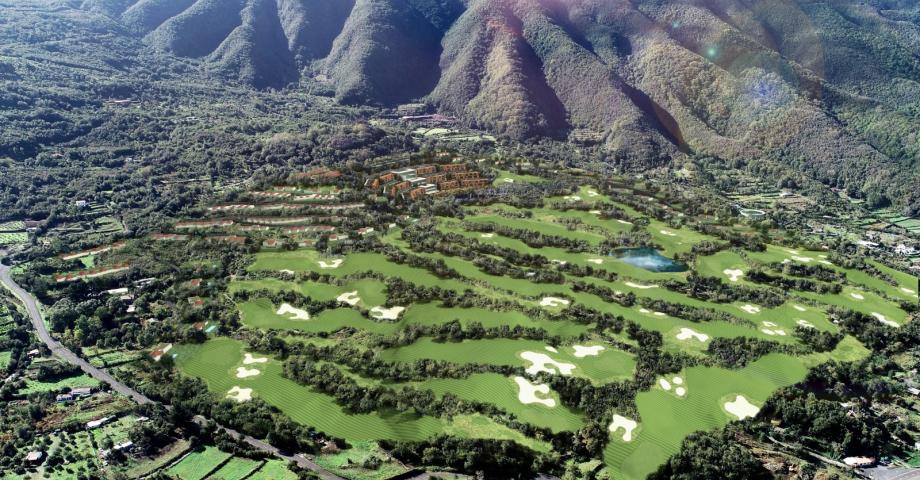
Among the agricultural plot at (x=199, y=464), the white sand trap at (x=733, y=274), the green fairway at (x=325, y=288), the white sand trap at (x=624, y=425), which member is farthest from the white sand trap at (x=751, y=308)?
the agricultural plot at (x=199, y=464)

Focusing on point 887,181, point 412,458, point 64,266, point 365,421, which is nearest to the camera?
point 412,458

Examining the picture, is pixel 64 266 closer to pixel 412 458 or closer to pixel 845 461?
pixel 412 458

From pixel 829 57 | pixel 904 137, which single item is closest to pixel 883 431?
pixel 904 137

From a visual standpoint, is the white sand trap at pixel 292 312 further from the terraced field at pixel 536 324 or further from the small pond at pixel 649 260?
the small pond at pixel 649 260

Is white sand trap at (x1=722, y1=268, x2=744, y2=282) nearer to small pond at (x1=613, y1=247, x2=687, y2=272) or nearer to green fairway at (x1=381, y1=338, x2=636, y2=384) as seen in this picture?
small pond at (x1=613, y1=247, x2=687, y2=272)

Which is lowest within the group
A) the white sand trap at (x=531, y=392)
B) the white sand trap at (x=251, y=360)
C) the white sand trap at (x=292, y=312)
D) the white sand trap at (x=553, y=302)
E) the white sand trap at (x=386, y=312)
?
the white sand trap at (x=251, y=360)
